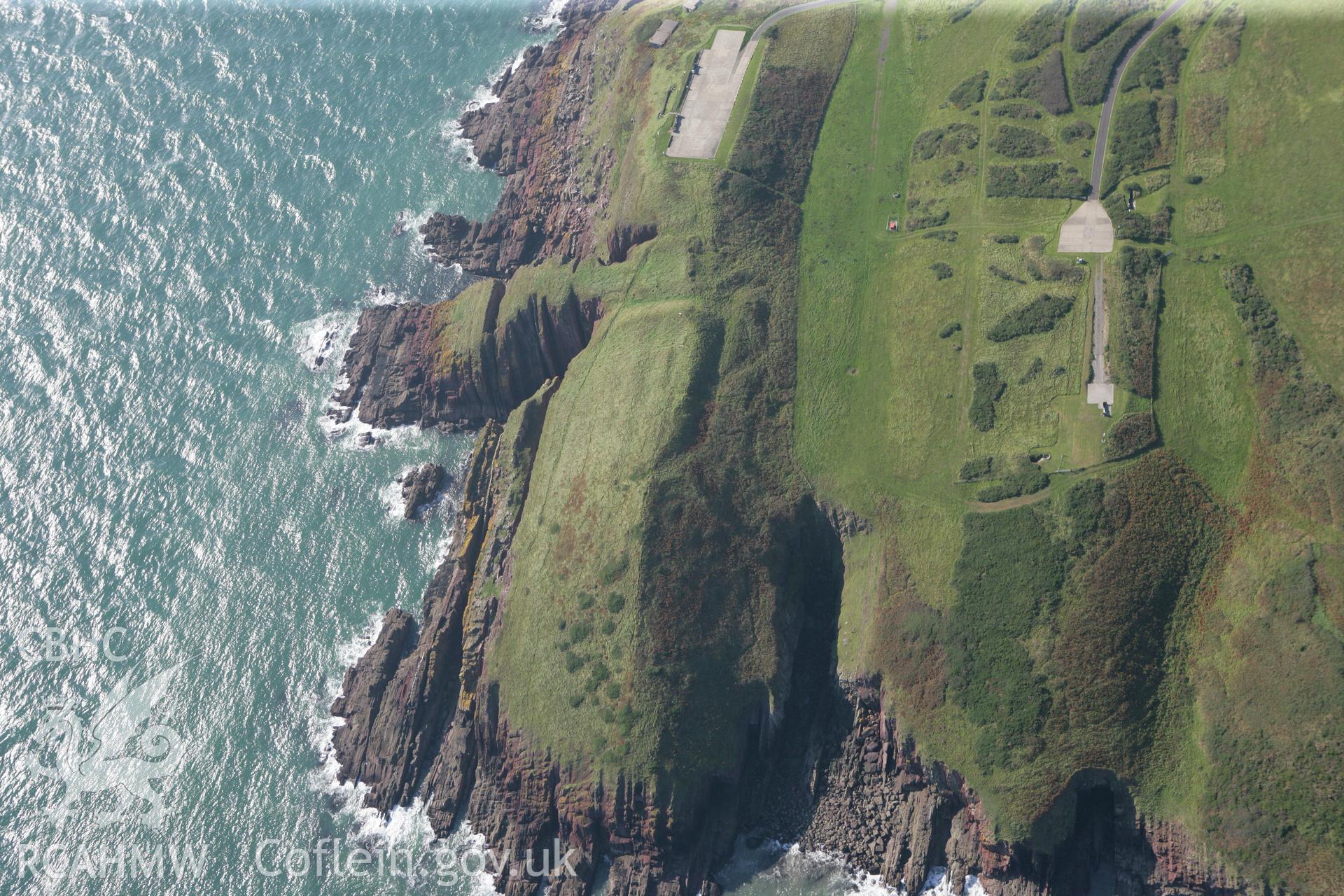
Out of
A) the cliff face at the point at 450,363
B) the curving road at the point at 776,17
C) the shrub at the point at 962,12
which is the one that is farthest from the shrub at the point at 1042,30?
the cliff face at the point at 450,363

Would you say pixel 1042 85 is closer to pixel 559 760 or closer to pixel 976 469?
pixel 976 469

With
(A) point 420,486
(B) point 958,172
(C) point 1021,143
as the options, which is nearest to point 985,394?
(B) point 958,172

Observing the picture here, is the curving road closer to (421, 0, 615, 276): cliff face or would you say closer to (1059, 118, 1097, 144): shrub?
(421, 0, 615, 276): cliff face

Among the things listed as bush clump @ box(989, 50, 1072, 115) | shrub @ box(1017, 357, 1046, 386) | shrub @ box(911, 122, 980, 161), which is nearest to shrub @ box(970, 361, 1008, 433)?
shrub @ box(1017, 357, 1046, 386)

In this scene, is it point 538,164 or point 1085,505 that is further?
point 538,164

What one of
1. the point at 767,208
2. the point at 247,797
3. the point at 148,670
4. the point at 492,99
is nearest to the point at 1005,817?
the point at 767,208

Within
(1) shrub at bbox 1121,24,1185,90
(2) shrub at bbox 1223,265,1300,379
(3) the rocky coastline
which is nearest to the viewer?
(3) the rocky coastline

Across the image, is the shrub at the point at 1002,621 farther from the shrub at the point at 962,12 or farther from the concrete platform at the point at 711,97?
the shrub at the point at 962,12
